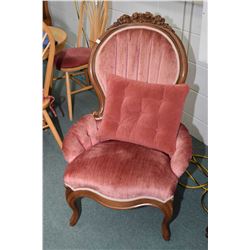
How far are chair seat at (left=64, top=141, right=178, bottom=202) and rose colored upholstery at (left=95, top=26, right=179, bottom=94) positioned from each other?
40 centimetres

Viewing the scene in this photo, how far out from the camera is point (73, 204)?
1.53 metres

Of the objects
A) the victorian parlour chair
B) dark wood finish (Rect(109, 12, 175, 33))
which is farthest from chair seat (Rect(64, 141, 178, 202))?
dark wood finish (Rect(109, 12, 175, 33))

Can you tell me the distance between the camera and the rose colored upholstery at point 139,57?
5.07ft

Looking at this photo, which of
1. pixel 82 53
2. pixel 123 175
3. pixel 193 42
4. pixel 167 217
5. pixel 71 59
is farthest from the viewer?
pixel 82 53

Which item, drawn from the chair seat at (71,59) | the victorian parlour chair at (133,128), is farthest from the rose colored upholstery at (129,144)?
the chair seat at (71,59)

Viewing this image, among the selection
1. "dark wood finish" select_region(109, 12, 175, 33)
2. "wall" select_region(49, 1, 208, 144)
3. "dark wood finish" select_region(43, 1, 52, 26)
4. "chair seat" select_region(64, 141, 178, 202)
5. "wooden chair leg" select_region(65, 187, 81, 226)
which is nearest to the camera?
"chair seat" select_region(64, 141, 178, 202)

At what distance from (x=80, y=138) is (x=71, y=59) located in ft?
3.65

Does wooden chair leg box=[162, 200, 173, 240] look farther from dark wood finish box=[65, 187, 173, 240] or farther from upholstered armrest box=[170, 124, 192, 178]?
upholstered armrest box=[170, 124, 192, 178]

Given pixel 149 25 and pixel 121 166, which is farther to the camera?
pixel 149 25

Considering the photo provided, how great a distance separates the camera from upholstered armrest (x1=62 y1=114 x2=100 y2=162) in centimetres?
148

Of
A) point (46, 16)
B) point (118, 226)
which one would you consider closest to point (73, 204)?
point (118, 226)

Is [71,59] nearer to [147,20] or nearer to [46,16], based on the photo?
[147,20]
